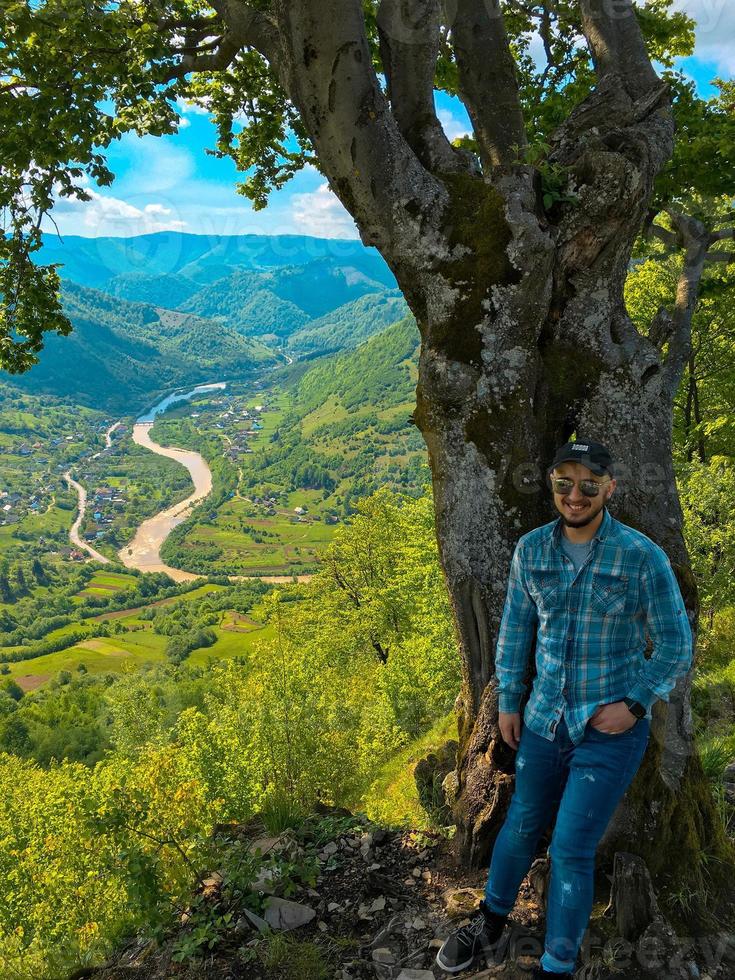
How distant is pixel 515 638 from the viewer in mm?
3730

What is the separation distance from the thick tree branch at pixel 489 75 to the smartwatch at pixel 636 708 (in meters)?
4.06

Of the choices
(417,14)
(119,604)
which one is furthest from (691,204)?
(119,604)

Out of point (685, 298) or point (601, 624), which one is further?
point (685, 298)

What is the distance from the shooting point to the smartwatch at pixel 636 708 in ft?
10.6

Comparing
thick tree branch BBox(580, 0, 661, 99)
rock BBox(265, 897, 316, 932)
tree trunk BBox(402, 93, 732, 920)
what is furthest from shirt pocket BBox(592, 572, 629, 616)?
thick tree branch BBox(580, 0, 661, 99)

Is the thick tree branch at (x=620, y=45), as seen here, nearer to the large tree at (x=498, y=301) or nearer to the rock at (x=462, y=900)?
the large tree at (x=498, y=301)

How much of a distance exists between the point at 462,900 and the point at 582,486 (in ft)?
9.96

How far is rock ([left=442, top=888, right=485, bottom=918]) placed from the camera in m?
4.22

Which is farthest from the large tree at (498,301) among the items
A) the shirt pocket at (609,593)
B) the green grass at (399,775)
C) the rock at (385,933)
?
the green grass at (399,775)

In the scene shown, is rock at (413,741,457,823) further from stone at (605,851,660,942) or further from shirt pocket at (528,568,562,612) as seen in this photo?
shirt pocket at (528,568,562,612)

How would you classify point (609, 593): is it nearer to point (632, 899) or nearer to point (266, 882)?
point (632, 899)

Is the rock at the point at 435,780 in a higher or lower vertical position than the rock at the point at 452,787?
lower

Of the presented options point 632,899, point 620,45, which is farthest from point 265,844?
point 620,45

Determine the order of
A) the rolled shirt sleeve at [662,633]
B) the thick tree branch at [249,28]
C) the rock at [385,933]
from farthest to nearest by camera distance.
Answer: the thick tree branch at [249,28] < the rock at [385,933] < the rolled shirt sleeve at [662,633]
